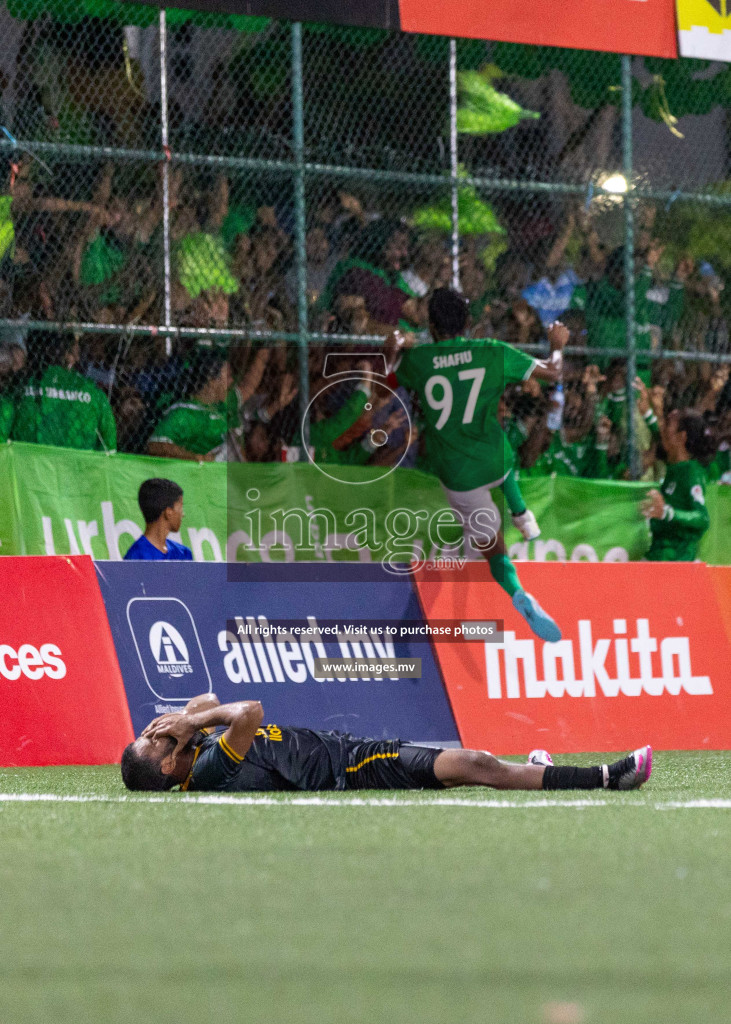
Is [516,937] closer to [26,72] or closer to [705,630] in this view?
[705,630]

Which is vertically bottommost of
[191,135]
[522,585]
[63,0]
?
[522,585]

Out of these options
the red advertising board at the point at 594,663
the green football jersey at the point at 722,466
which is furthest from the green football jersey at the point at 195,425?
the green football jersey at the point at 722,466

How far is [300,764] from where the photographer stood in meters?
7.21

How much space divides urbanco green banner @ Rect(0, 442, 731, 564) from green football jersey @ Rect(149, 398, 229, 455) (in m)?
0.19

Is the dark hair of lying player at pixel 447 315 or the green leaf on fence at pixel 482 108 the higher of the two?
the green leaf on fence at pixel 482 108

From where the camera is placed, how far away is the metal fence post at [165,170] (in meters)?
11.0

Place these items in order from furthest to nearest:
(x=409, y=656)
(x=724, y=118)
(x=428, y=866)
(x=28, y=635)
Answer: (x=724, y=118)
(x=409, y=656)
(x=28, y=635)
(x=428, y=866)

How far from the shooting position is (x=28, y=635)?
911 centimetres

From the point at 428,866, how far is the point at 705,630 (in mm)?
6442

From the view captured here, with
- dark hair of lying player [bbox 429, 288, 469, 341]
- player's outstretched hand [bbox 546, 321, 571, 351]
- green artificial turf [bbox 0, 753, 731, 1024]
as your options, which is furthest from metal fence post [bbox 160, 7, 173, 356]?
green artificial turf [bbox 0, 753, 731, 1024]

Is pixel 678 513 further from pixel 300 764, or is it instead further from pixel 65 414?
pixel 300 764

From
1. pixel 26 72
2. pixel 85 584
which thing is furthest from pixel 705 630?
pixel 26 72

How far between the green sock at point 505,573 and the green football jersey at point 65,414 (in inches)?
110

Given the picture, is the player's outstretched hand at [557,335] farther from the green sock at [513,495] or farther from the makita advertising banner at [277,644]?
the makita advertising banner at [277,644]
